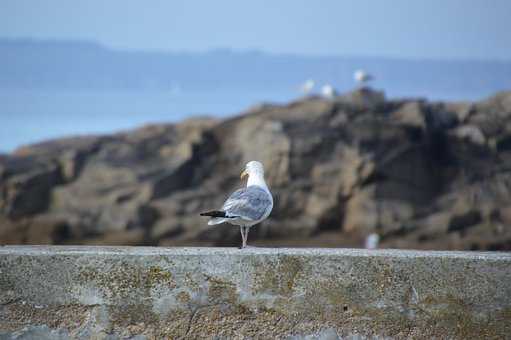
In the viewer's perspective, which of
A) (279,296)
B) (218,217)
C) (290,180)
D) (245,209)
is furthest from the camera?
(290,180)

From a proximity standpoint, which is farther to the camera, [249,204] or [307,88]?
[307,88]

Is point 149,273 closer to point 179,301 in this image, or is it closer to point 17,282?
point 179,301

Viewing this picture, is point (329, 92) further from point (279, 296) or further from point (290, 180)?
point (279, 296)

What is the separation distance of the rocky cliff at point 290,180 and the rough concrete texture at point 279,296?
1046cm

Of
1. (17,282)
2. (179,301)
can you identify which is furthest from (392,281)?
(17,282)

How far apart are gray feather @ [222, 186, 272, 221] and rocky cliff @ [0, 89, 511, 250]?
9.72 meters

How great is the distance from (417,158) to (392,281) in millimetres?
13156

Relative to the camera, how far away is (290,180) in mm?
14922

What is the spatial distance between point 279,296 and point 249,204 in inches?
30.3

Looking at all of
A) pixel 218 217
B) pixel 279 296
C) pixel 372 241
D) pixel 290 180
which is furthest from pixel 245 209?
pixel 290 180

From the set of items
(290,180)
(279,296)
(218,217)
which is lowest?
(279,296)

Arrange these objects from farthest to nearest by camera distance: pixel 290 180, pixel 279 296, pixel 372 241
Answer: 1. pixel 290 180
2. pixel 372 241
3. pixel 279 296

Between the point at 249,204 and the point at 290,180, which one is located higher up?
the point at 290,180

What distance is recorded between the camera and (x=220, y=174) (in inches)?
613
